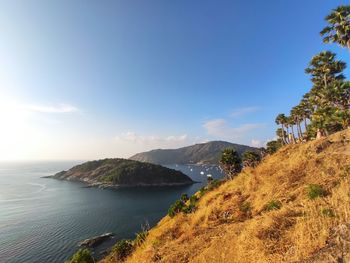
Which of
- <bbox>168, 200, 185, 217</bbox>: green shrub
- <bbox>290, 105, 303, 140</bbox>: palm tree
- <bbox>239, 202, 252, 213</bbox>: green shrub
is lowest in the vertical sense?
<bbox>168, 200, 185, 217</bbox>: green shrub

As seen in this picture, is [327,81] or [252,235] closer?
[252,235]

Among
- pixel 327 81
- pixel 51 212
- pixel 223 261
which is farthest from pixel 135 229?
pixel 223 261

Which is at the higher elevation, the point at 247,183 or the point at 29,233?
the point at 247,183

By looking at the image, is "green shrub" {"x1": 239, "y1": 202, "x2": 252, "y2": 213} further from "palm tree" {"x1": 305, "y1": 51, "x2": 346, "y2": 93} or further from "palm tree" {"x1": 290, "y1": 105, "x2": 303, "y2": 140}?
"palm tree" {"x1": 290, "y1": 105, "x2": 303, "y2": 140}

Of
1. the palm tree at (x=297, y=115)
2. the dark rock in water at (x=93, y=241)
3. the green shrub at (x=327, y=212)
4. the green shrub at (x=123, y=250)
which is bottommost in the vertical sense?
the dark rock in water at (x=93, y=241)

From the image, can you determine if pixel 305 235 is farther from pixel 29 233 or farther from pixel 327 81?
pixel 29 233

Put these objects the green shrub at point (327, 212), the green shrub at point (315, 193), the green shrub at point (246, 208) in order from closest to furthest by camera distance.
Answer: the green shrub at point (327, 212), the green shrub at point (315, 193), the green shrub at point (246, 208)

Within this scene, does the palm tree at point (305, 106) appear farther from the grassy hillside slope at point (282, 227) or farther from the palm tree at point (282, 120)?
the grassy hillside slope at point (282, 227)

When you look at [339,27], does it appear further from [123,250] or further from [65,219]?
[65,219]

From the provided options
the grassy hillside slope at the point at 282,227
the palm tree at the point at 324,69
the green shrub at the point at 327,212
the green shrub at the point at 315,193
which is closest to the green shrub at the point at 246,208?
the grassy hillside slope at the point at 282,227

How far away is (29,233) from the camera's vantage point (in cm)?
7600

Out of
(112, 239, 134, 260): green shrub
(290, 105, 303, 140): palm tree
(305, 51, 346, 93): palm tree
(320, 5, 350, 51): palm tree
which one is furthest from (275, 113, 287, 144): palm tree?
(112, 239, 134, 260): green shrub

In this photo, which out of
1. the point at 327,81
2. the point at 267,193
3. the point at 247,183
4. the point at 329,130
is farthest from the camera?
the point at 327,81

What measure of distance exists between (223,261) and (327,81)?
192 feet
